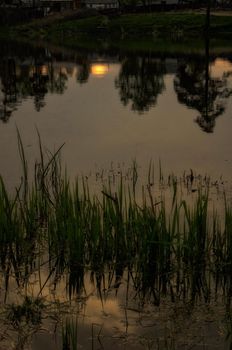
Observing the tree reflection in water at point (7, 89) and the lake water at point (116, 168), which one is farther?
the tree reflection in water at point (7, 89)

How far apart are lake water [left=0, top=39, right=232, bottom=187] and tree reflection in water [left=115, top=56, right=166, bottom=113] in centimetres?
9

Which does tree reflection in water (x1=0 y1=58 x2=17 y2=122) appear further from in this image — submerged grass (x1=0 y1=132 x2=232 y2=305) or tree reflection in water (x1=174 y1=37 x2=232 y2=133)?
submerged grass (x1=0 y1=132 x2=232 y2=305)

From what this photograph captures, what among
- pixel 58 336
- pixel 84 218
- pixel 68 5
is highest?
pixel 68 5

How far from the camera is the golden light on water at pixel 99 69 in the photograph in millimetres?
60359

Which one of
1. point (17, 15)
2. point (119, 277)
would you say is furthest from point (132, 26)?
point (119, 277)

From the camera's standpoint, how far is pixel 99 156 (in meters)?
26.8

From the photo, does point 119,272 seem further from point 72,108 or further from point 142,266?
point 72,108

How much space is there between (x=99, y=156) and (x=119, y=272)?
45.1 feet

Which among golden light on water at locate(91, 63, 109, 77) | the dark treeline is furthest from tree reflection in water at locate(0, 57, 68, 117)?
the dark treeline

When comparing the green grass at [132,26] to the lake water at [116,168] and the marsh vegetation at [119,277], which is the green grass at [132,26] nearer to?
the lake water at [116,168]

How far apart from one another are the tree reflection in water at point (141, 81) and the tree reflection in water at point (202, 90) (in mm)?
1904

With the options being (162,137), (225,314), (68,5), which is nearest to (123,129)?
(162,137)

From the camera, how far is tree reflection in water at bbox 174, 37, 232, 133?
37750mm

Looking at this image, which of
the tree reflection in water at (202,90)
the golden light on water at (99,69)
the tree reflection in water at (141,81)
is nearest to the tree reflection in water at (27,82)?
the golden light on water at (99,69)
